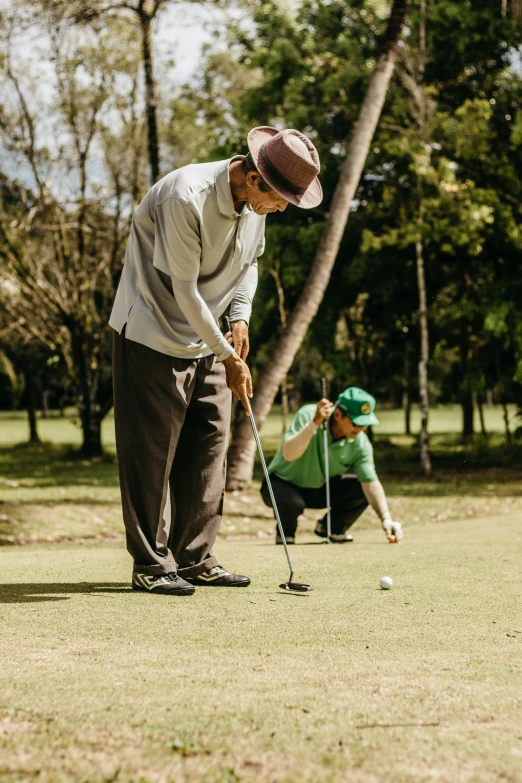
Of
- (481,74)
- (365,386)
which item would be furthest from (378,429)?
(481,74)

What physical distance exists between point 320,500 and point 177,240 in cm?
390

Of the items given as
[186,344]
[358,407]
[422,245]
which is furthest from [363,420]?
[422,245]

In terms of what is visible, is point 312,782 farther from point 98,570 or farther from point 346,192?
point 346,192

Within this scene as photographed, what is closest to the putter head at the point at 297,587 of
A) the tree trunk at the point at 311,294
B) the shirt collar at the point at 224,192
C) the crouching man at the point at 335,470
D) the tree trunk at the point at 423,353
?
the shirt collar at the point at 224,192

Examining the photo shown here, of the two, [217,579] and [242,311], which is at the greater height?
[242,311]

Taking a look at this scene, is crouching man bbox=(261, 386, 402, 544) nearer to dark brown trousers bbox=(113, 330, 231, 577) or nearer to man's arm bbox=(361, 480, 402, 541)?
man's arm bbox=(361, 480, 402, 541)

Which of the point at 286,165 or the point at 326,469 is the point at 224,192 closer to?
the point at 286,165

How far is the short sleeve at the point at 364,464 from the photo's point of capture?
7449mm

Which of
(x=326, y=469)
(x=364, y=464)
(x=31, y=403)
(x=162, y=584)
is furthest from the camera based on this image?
(x=31, y=403)

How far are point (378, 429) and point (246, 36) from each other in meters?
25.9

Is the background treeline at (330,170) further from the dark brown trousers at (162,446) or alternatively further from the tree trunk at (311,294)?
the dark brown trousers at (162,446)

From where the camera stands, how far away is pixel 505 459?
22703 millimetres

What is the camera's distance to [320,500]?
25.6 ft

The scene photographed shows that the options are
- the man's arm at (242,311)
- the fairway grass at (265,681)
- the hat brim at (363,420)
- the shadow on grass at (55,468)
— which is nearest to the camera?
the fairway grass at (265,681)
